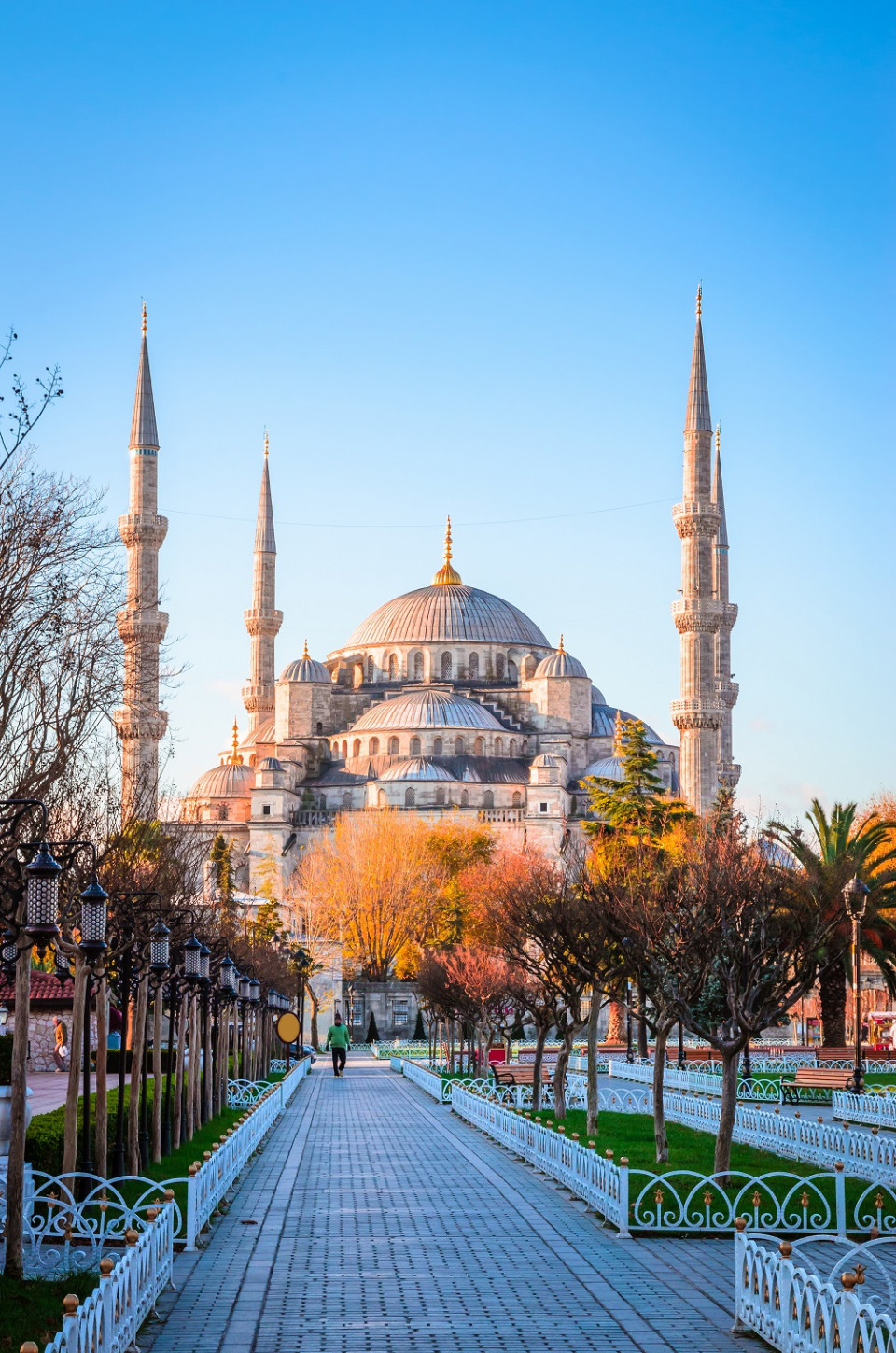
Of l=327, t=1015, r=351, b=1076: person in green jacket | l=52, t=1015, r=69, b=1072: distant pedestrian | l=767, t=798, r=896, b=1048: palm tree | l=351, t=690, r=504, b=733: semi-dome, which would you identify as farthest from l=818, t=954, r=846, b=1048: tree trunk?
l=351, t=690, r=504, b=733: semi-dome

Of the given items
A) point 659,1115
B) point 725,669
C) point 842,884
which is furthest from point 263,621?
point 659,1115

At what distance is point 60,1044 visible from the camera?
27.1 metres

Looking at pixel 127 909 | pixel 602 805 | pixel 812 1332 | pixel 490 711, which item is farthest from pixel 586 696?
pixel 812 1332

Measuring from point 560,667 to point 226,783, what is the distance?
54.4ft

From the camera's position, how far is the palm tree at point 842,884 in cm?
2942

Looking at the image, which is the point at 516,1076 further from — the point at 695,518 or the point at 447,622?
the point at 447,622

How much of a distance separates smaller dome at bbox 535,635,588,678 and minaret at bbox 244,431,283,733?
12.6 metres

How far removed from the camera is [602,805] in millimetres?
36250

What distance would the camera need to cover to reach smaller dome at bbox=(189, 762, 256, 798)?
78375 millimetres

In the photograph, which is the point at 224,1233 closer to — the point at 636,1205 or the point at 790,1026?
the point at 636,1205

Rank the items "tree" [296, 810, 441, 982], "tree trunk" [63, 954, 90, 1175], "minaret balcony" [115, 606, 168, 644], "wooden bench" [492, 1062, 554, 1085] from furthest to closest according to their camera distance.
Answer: "tree" [296, 810, 441, 982] < "minaret balcony" [115, 606, 168, 644] < "wooden bench" [492, 1062, 554, 1085] < "tree trunk" [63, 954, 90, 1175]

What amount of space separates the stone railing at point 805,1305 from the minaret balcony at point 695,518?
48131mm

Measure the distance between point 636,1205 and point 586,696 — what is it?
71.5 m

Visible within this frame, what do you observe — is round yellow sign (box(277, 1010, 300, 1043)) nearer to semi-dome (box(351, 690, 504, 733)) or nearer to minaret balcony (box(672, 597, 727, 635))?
minaret balcony (box(672, 597, 727, 635))
